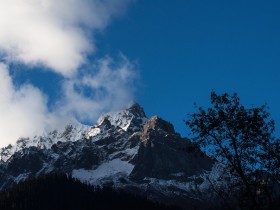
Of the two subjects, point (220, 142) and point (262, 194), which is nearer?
point (262, 194)

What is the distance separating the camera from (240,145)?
41.7 meters

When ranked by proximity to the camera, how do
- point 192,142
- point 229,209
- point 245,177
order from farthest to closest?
point 192,142, point 245,177, point 229,209

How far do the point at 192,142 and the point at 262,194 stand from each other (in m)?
7.16

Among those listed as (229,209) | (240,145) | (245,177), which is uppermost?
(240,145)

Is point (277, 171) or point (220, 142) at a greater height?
point (220, 142)

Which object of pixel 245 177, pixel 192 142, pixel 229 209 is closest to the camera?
pixel 229 209

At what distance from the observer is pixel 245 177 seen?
40.7 m

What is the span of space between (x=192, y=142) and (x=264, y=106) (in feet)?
21.0

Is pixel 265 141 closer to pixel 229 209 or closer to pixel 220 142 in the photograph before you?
pixel 220 142

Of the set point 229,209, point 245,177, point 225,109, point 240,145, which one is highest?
point 225,109

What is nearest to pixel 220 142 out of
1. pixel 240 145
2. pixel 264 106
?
pixel 240 145

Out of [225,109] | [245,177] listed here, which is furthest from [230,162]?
[225,109]

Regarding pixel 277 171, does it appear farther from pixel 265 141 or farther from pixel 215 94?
pixel 215 94

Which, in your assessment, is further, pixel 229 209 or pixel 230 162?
pixel 230 162
